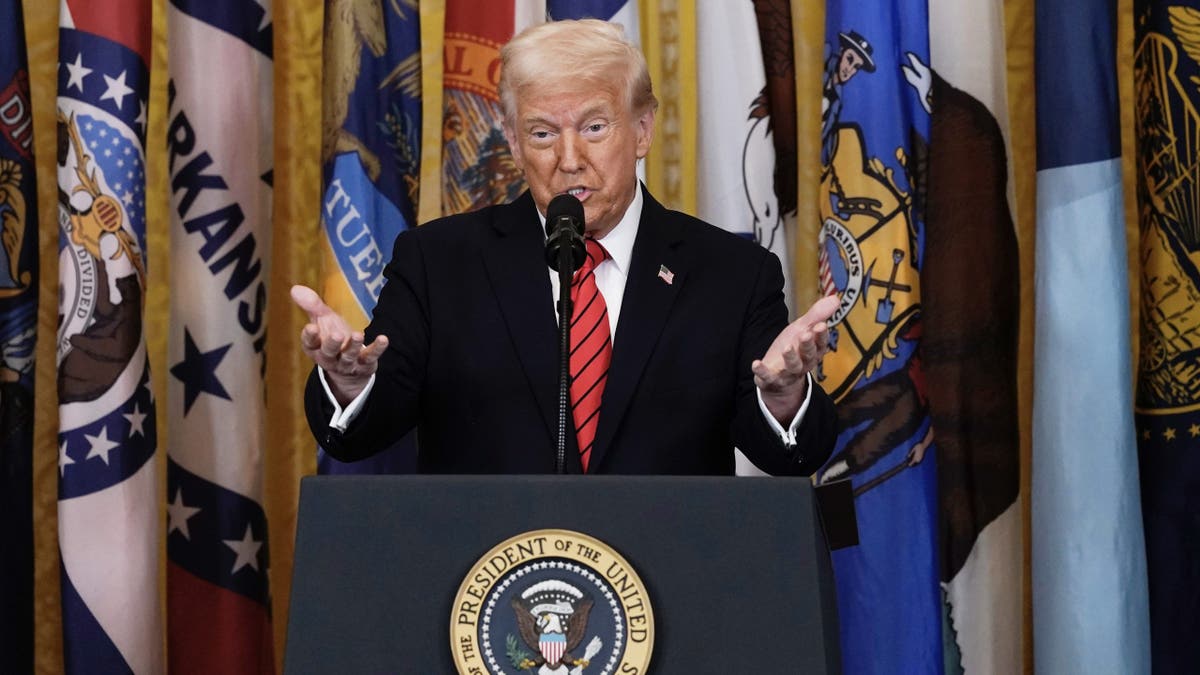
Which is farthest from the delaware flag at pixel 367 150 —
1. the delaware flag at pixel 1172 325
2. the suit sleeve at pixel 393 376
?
the delaware flag at pixel 1172 325

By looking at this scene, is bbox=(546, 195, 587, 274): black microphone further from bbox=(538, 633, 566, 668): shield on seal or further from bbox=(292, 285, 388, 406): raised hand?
bbox=(538, 633, 566, 668): shield on seal

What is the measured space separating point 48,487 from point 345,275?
72 cm

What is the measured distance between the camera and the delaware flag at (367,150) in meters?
3.00

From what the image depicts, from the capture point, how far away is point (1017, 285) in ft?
9.91

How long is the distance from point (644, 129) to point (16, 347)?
4.63 ft

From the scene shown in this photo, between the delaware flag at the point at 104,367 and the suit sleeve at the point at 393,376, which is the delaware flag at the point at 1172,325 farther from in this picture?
the delaware flag at the point at 104,367

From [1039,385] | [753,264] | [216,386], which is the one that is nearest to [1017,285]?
[1039,385]

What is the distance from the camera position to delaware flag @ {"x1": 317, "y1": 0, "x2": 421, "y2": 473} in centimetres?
300

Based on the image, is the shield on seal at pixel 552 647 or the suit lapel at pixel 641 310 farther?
the suit lapel at pixel 641 310

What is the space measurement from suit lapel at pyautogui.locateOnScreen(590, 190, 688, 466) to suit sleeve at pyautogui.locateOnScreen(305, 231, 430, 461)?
0.27 metres

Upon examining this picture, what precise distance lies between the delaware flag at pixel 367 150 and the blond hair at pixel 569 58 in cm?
94

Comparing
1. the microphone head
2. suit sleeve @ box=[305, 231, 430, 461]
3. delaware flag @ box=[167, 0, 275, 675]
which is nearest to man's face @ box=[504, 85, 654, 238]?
suit sleeve @ box=[305, 231, 430, 461]

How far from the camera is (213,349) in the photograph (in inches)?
117

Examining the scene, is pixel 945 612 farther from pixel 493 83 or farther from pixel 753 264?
pixel 493 83
